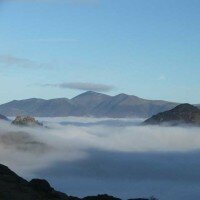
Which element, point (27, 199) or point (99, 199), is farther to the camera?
point (99, 199)

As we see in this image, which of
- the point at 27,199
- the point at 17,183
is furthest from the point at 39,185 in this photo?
the point at 27,199

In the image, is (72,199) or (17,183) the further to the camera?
(72,199)

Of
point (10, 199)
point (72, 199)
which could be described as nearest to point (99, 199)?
point (72, 199)

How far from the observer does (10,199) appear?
96.2 m

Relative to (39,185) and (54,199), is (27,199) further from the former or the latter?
(39,185)

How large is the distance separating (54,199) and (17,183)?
363 inches

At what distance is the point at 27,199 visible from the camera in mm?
100062

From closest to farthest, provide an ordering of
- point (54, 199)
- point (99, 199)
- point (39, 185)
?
point (54, 199), point (39, 185), point (99, 199)

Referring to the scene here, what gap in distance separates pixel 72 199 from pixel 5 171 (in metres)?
17.7

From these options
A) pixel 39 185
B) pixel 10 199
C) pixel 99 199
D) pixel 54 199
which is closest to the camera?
pixel 10 199

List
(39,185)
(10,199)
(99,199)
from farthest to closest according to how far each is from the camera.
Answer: (99,199) → (39,185) → (10,199)

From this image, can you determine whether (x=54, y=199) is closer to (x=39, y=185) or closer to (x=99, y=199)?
(x=39, y=185)

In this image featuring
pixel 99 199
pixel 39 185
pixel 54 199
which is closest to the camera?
pixel 54 199

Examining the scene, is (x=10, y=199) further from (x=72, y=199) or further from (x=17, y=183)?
(x=72, y=199)
